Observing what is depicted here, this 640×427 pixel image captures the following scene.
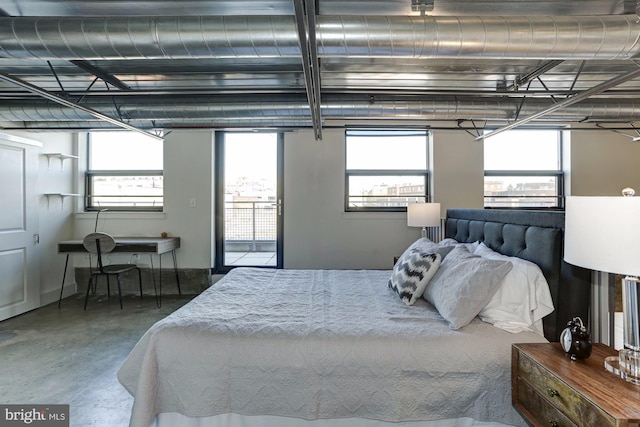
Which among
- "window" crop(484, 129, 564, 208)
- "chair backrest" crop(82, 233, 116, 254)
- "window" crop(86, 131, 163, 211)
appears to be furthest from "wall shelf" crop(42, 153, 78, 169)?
"window" crop(484, 129, 564, 208)

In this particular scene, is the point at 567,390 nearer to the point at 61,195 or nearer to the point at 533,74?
the point at 533,74

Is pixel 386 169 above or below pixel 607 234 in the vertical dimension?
above

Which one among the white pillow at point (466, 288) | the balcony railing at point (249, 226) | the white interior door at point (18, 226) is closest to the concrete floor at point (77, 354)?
the white interior door at point (18, 226)

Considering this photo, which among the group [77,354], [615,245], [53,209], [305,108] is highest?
[305,108]

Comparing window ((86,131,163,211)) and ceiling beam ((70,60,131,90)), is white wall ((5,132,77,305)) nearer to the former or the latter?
window ((86,131,163,211))

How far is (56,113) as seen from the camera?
3297 mm

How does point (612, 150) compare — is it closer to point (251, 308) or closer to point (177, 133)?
point (251, 308)

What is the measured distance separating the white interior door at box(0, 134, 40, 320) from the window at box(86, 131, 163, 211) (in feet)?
2.79

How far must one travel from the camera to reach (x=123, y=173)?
15.7 ft

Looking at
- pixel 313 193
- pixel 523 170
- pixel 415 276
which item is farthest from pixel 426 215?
pixel 523 170

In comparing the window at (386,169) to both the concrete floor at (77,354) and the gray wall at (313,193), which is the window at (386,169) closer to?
the gray wall at (313,193)

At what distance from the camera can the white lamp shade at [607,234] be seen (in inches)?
41.4

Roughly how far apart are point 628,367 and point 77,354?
365 centimetres

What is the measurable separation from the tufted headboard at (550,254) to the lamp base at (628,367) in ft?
1.62
